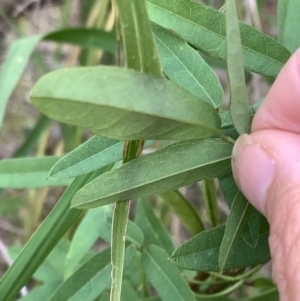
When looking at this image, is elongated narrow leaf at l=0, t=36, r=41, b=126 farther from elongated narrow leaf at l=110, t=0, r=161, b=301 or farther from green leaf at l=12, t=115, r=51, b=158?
elongated narrow leaf at l=110, t=0, r=161, b=301

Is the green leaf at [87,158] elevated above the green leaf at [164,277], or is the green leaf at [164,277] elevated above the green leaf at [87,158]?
the green leaf at [87,158]

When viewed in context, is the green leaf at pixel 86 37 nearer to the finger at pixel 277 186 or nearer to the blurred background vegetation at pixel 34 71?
the blurred background vegetation at pixel 34 71

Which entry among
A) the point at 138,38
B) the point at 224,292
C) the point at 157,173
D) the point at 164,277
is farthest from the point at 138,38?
the point at 224,292

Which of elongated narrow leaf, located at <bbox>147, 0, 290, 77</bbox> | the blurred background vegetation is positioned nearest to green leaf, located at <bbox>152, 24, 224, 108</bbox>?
elongated narrow leaf, located at <bbox>147, 0, 290, 77</bbox>

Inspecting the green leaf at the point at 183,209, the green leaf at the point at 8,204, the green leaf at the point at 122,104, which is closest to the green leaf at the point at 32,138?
the green leaf at the point at 8,204

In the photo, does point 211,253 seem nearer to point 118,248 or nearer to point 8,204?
point 118,248

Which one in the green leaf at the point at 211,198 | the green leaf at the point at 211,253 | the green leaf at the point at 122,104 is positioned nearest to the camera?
the green leaf at the point at 122,104
